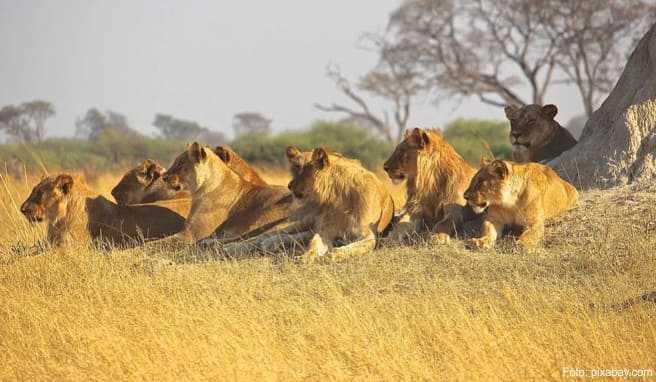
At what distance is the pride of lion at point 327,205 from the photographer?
25.3 ft

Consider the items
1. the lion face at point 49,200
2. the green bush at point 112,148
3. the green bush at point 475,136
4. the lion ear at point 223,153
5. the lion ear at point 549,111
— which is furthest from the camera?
the green bush at point 475,136

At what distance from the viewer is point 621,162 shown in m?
8.55

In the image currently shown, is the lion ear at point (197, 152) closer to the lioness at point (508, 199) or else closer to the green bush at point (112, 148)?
the lioness at point (508, 199)

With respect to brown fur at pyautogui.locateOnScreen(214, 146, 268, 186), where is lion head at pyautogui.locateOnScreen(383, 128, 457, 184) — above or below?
above

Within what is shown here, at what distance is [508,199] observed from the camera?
765 cm

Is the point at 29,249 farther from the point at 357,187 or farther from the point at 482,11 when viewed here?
the point at 482,11

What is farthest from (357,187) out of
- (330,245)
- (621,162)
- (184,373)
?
(184,373)

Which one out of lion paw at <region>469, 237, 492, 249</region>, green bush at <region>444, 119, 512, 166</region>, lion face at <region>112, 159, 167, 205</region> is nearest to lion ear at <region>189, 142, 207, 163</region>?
lion face at <region>112, 159, 167, 205</region>

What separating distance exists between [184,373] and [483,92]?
2496 cm

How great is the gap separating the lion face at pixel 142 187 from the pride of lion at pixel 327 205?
0.96 feet

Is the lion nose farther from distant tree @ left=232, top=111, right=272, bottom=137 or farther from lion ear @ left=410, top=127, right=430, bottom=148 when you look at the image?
distant tree @ left=232, top=111, right=272, bottom=137

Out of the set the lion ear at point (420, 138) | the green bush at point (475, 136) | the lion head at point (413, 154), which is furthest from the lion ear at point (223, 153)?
the green bush at point (475, 136)

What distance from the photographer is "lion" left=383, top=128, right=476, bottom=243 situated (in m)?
8.10

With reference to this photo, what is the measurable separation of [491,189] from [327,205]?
3.64 feet
